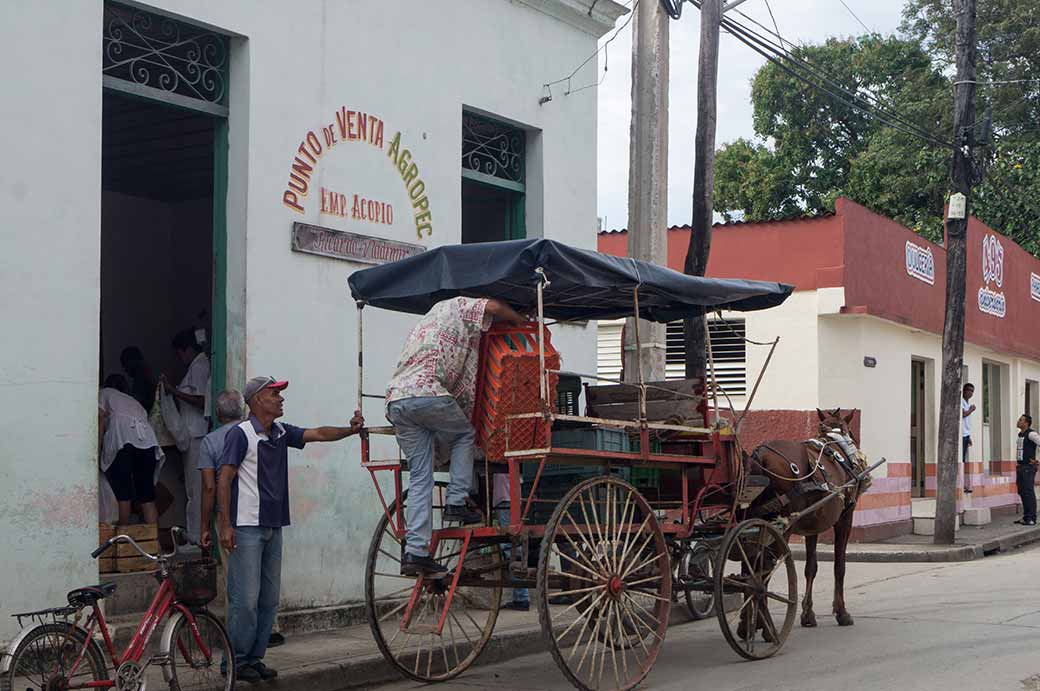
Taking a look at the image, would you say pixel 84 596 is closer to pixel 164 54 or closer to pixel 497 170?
pixel 164 54

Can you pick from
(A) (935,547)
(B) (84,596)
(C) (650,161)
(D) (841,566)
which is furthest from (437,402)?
(A) (935,547)

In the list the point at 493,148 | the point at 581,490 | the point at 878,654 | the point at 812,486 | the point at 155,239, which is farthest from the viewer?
the point at 155,239

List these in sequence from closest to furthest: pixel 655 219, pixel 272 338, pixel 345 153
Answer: pixel 272 338
pixel 345 153
pixel 655 219

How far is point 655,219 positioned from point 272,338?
13.5 ft

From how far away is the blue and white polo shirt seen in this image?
800 cm

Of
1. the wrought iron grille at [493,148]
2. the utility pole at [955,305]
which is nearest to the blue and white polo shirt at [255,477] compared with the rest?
the wrought iron grille at [493,148]

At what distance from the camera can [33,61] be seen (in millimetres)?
8156

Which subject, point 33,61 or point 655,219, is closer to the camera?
point 33,61

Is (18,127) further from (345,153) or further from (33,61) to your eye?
(345,153)

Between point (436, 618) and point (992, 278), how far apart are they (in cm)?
1934

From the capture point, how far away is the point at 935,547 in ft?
57.2

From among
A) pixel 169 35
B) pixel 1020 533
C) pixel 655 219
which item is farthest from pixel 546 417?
pixel 1020 533

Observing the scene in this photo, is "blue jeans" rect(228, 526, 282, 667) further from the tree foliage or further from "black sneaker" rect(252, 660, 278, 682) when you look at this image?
the tree foliage

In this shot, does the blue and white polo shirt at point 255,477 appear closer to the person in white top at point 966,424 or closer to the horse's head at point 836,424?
the horse's head at point 836,424
